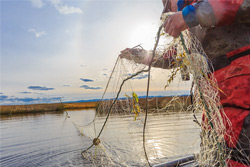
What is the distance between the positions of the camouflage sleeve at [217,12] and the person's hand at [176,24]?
1.3 inches

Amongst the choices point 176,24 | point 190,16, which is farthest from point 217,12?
point 176,24

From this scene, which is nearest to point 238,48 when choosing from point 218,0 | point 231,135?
point 218,0

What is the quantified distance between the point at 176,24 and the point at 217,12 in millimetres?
276

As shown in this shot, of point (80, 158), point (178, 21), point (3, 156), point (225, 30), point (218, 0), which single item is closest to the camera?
point (218, 0)

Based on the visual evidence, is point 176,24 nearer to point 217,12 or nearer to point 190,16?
point 190,16

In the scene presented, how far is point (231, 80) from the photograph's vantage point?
1.25 m

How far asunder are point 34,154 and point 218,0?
8.07m

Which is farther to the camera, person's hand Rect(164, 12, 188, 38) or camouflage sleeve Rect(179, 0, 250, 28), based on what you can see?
person's hand Rect(164, 12, 188, 38)

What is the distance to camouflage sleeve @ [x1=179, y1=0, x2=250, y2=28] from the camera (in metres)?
1.07

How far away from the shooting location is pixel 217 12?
3.58ft

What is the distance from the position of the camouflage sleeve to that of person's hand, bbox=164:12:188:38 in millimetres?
33

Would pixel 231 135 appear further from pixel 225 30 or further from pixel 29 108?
pixel 29 108

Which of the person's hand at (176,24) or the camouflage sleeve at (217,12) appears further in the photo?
the person's hand at (176,24)

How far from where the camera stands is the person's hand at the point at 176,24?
1.20 meters
